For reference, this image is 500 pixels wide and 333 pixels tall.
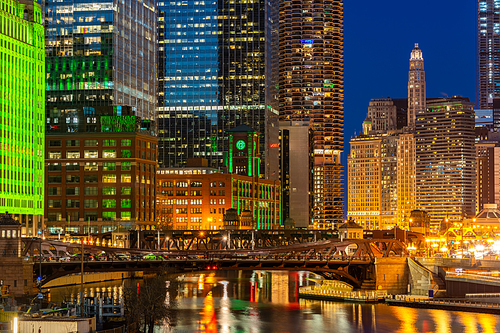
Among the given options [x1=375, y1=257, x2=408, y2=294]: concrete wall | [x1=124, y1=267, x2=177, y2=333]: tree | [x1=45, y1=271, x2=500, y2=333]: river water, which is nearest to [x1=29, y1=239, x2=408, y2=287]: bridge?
[x1=375, y1=257, x2=408, y2=294]: concrete wall

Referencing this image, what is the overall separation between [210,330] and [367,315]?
95.0 ft

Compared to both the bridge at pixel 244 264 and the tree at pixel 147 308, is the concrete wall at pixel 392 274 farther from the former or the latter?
the tree at pixel 147 308

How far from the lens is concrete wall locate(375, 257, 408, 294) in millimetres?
153750

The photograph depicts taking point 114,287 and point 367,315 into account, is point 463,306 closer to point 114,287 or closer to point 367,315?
point 367,315

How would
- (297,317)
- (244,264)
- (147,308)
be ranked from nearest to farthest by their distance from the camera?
1. (147,308)
2. (297,317)
3. (244,264)

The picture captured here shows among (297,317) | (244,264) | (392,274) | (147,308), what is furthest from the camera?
(392,274)

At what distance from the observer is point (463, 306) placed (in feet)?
452

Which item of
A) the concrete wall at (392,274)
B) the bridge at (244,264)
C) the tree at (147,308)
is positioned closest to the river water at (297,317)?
the tree at (147,308)

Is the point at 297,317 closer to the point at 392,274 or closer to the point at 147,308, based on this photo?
the point at 147,308

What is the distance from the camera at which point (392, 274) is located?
155 m

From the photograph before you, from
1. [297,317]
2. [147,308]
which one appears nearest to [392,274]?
[297,317]

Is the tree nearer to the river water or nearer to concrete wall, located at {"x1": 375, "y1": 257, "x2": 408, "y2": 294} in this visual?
the river water

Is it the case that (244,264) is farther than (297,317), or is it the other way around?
(244,264)

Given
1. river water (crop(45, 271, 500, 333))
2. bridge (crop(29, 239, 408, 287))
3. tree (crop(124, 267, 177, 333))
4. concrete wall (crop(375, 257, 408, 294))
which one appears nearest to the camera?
tree (crop(124, 267, 177, 333))
